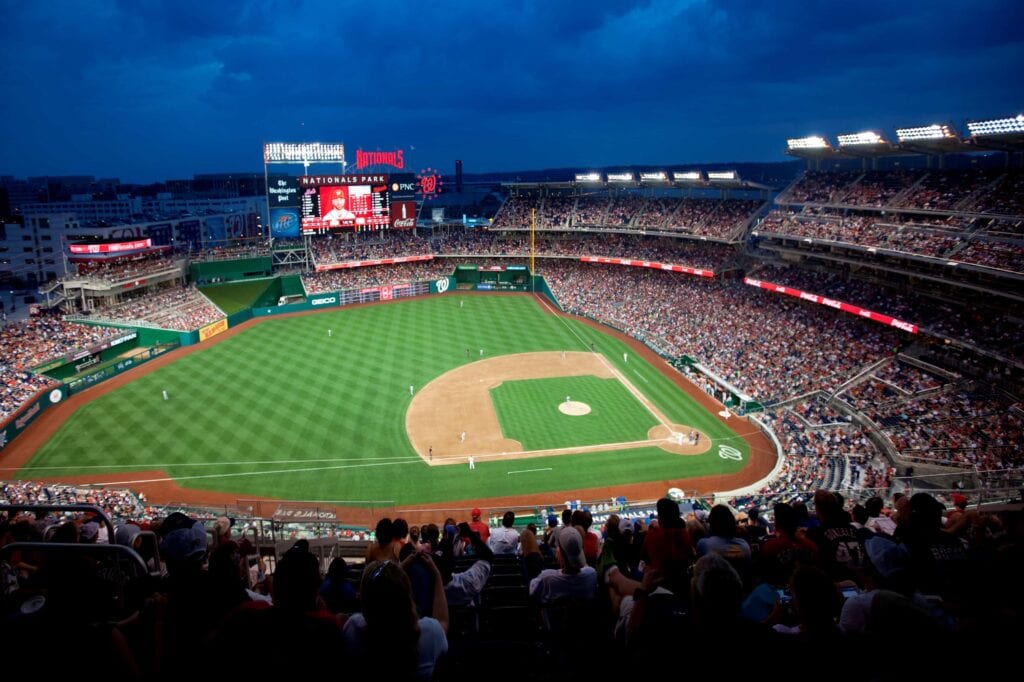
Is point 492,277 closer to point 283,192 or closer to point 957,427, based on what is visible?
point 283,192

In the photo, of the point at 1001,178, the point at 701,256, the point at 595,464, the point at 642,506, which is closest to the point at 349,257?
the point at 701,256

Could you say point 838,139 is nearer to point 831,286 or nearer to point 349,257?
point 831,286

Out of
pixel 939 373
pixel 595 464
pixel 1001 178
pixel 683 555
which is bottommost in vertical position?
pixel 595 464

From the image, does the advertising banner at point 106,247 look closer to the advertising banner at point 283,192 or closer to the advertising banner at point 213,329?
the advertising banner at point 213,329

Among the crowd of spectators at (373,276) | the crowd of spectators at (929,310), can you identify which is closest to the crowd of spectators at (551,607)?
the crowd of spectators at (929,310)

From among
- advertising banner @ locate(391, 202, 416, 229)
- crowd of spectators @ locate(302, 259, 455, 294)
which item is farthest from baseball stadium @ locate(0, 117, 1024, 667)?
advertising banner @ locate(391, 202, 416, 229)

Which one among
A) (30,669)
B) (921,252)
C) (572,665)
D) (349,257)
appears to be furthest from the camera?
(349,257)
